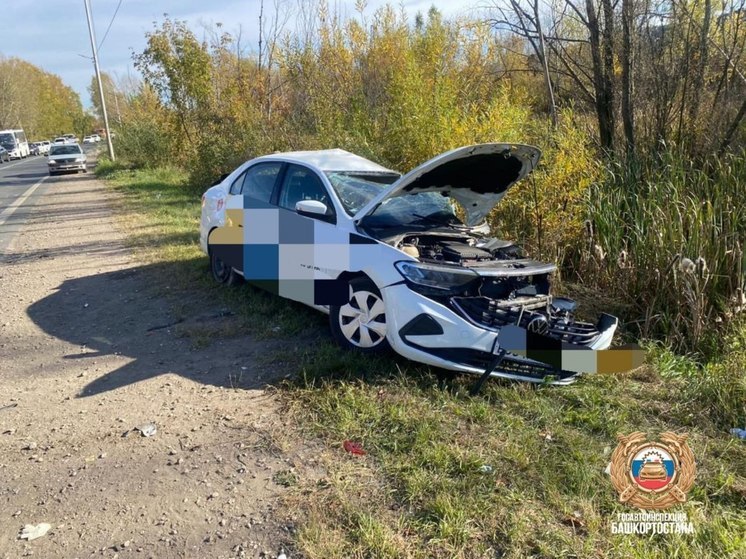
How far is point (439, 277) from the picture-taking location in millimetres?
4066

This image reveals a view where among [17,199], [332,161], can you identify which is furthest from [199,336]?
[17,199]

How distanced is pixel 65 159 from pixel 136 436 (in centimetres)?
2939

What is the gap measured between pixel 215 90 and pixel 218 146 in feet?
8.81

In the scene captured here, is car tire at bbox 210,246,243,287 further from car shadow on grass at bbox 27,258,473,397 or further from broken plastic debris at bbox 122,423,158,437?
broken plastic debris at bbox 122,423,158,437

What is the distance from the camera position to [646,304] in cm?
538

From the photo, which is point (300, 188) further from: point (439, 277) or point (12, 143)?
point (12, 143)

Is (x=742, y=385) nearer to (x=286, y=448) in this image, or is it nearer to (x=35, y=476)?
(x=286, y=448)

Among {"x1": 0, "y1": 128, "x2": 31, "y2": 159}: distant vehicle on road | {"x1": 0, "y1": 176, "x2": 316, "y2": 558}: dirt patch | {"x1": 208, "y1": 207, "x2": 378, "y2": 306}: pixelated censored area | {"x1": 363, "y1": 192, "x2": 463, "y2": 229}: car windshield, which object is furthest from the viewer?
{"x1": 0, "y1": 128, "x2": 31, "y2": 159}: distant vehicle on road

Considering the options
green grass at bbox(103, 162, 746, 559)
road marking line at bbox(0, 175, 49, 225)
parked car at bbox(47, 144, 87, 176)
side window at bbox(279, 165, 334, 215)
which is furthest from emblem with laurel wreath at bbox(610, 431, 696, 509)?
parked car at bbox(47, 144, 87, 176)

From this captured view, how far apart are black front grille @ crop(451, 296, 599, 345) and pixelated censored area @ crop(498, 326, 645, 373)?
10cm

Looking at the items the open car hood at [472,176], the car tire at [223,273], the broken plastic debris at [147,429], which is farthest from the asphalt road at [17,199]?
the open car hood at [472,176]

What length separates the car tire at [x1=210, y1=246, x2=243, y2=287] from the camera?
6777 mm

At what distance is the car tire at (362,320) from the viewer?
4355 millimetres

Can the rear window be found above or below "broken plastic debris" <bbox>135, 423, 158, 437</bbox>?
above
